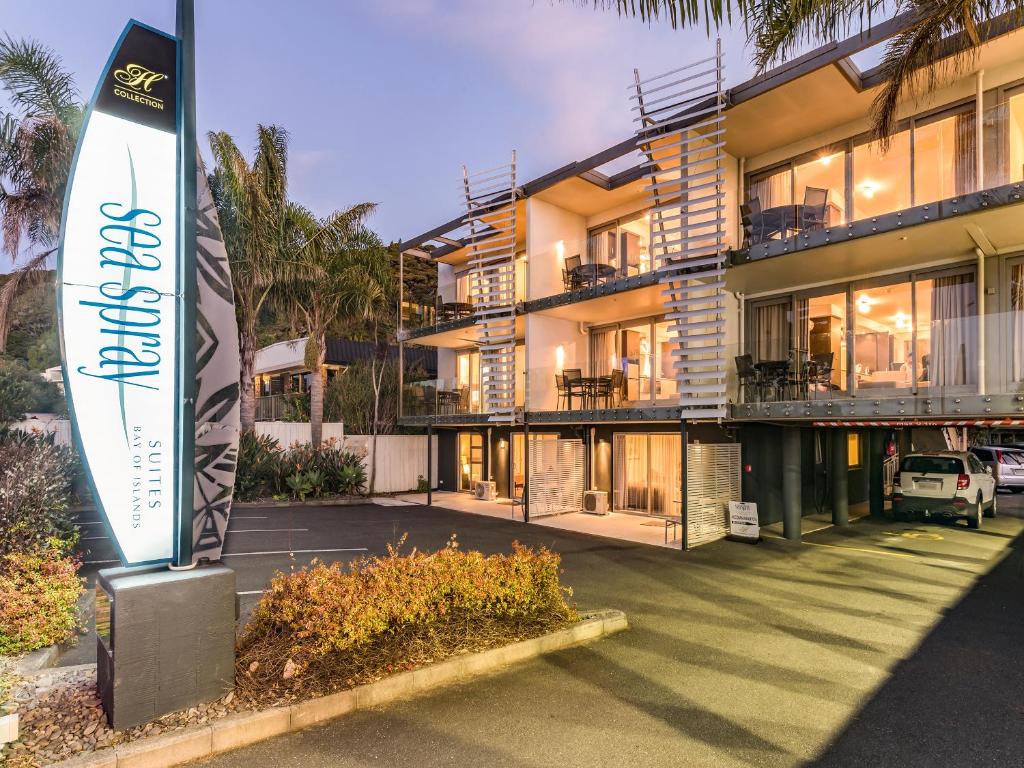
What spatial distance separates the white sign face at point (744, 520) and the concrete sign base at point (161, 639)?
406 inches

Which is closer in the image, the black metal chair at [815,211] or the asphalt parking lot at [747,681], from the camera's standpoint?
the asphalt parking lot at [747,681]

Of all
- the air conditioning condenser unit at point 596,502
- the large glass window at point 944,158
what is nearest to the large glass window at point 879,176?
the large glass window at point 944,158

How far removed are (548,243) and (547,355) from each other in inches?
127

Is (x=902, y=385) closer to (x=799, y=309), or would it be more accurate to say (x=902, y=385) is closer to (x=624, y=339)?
(x=799, y=309)

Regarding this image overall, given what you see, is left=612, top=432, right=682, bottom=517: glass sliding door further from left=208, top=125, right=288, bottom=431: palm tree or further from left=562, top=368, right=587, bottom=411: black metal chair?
left=208, top=125, right=288, bottom=431: palm tree

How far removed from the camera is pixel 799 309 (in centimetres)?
1295

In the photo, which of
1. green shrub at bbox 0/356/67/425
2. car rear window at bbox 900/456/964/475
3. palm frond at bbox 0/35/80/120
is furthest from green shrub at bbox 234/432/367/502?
car rear window at bbox 900/456/964/475

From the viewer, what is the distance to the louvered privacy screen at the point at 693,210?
1195cm

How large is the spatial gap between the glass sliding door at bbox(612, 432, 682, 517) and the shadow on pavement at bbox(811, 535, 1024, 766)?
8.01 m

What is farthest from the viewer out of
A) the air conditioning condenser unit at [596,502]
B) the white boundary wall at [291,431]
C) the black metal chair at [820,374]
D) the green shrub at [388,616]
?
the white boundary wall at [291,431]

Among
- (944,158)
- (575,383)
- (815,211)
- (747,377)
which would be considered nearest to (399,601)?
(747,377)

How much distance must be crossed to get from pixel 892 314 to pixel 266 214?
56.3ft

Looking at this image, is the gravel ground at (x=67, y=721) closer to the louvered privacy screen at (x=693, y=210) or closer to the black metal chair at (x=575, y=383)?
the louvered privacy screen at (x=693, y=210)

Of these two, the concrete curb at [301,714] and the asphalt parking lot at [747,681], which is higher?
the concrete curb at [301,714]
